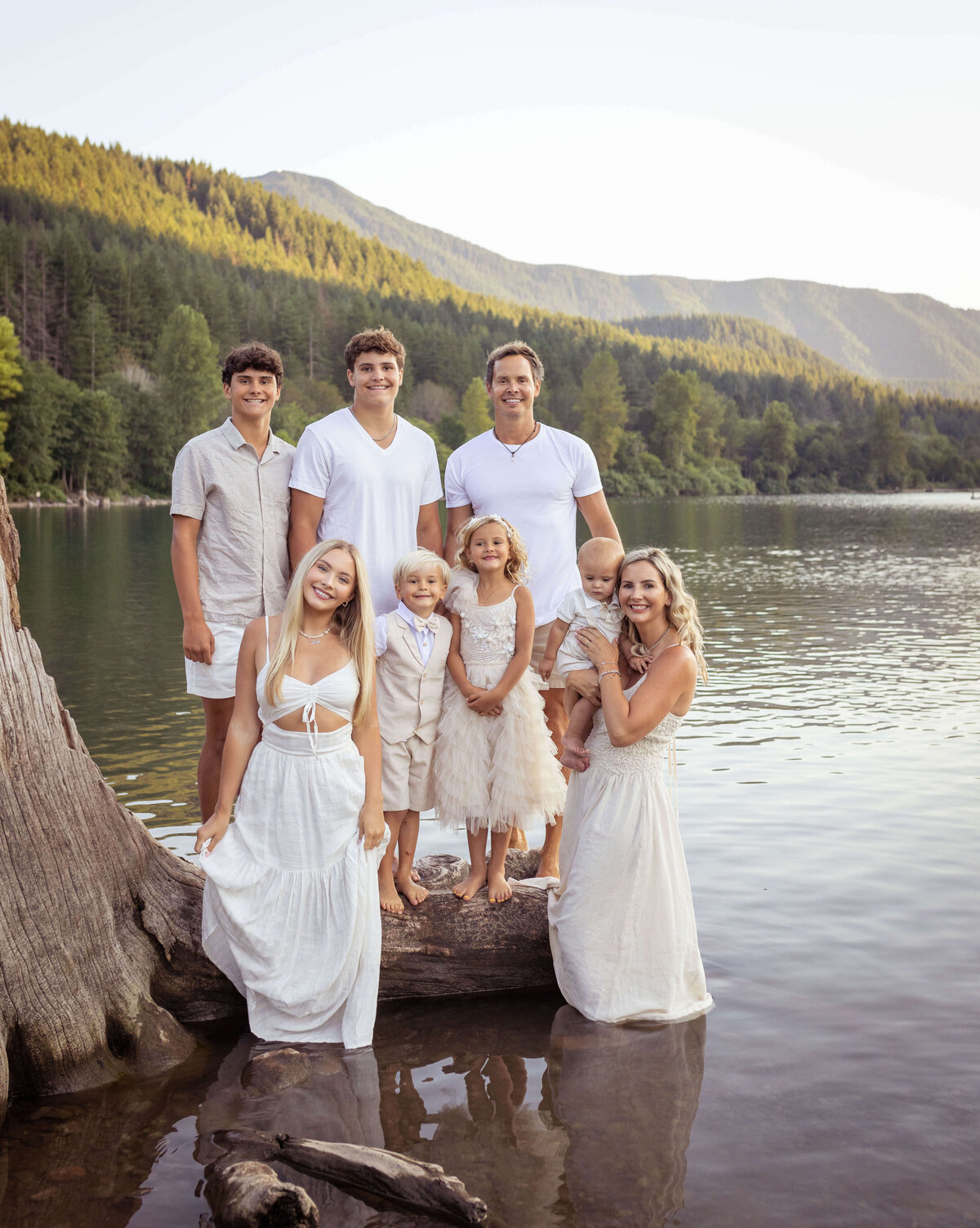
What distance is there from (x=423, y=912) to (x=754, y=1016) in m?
1.68

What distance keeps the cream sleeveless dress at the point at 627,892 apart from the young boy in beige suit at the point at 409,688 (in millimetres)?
744

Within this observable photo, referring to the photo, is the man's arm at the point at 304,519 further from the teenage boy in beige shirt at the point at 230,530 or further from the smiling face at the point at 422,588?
the smiling face at the point at 422,588

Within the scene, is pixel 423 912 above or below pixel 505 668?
below

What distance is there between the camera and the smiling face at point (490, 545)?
504 cm

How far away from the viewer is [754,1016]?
17.4ft

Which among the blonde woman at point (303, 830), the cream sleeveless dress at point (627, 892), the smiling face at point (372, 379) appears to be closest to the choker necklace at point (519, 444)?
the smiling face at point (372, 379)

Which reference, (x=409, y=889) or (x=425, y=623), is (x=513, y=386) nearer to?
(x=425, y=623)

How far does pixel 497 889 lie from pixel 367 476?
206cm

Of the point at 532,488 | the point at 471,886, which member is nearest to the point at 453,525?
the point at 532,488

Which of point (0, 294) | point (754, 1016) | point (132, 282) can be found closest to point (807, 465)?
point (132, 282)

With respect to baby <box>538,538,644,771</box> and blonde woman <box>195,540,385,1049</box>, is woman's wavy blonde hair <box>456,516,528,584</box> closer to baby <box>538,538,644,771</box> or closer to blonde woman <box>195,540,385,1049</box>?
baby <box>538,538,644,771</box>

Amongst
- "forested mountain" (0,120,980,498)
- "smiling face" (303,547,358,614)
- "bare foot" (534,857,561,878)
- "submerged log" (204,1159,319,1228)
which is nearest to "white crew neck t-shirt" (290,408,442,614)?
"smiling face" (303,547,358,614)

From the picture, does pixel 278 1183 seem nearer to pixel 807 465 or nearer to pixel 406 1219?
pixel 406 1219

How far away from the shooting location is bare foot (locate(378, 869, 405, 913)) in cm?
502
